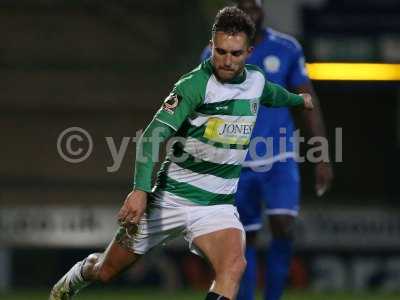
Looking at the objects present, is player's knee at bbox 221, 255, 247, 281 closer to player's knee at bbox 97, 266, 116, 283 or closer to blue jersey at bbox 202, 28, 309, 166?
player's knee at bbox 97, 266, 116, 283

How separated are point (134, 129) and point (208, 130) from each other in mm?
8653

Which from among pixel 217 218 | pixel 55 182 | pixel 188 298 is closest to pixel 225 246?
pixel 217 218

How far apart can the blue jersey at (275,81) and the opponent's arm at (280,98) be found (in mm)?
951

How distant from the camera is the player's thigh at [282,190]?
8.02 meters

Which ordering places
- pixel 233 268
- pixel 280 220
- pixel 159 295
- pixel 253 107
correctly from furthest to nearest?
pixel 159 295
pixel 280 220
pixel 253 107
pixel 233 268

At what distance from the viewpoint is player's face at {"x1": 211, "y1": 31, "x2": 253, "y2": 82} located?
627 cm

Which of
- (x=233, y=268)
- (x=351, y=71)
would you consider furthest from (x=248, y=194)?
(x=351, y=71)

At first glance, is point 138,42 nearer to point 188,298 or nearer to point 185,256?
point 185,256

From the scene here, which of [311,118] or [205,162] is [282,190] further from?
[205,162]

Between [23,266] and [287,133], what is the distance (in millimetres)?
5072

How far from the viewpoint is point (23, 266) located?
1240 cm

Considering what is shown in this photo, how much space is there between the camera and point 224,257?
6.29 metres

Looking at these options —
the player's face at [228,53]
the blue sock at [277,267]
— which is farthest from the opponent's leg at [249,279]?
the player's face at [228,53]

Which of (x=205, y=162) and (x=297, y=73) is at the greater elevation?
(x=297, y=73)
